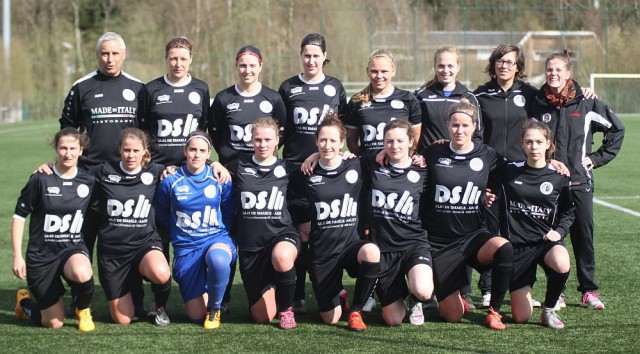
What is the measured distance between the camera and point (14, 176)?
1400 centimetres

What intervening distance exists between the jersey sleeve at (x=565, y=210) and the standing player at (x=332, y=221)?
1.25 metres

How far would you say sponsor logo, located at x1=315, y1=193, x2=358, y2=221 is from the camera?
18.0ft

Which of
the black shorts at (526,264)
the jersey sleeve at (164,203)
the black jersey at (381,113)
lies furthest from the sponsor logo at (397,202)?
the jersey sleeve at (164,203)

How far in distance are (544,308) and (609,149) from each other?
1.35 m

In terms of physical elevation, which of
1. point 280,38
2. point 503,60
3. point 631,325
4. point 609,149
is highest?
point 280,38

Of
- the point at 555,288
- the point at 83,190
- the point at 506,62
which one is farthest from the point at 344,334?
the point at 506,62

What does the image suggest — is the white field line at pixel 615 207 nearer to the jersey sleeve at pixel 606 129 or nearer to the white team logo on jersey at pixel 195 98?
the jersey sleeve at pixel 606 129

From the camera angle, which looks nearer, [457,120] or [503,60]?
[457,120]

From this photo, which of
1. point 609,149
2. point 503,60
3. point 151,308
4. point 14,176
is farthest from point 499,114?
point 14,176

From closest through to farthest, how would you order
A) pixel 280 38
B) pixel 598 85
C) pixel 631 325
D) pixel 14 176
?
pixel 631 325 → pixel 14 176 → pixel 598 85 → pixel 280 38

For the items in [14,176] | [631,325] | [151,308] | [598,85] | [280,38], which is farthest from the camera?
[280,38]

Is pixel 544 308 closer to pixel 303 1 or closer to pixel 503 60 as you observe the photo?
pixel 503 60

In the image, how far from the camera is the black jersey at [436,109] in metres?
5.89

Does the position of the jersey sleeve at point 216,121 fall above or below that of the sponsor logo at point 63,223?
above
